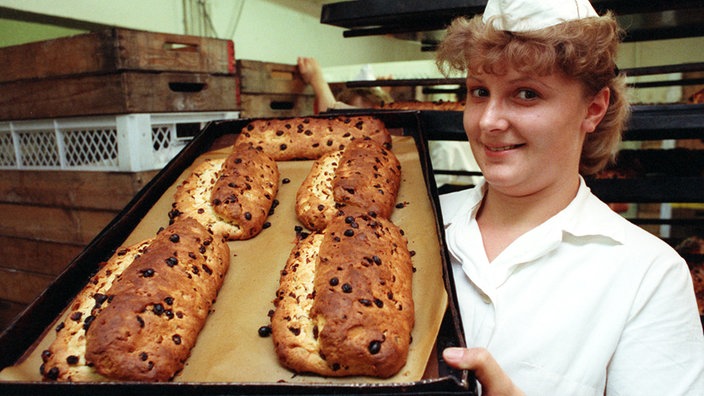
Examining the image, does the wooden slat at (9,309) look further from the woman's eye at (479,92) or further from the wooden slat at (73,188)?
the woman's eye at (479,92)

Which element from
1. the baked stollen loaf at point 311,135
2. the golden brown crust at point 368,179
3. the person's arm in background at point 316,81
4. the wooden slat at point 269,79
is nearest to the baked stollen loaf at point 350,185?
the golden brown crust at point 368,179

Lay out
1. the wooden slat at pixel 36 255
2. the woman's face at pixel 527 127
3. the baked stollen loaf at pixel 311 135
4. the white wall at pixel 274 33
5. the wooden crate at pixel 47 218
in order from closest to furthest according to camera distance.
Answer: the woman's face at pixel 527 127 < the baked stollen loaf at pixel 311 135 < the wooden crate at pixel 47 218 < the wooden slat at pixel 36 255 < the white wall at pixel 274 33

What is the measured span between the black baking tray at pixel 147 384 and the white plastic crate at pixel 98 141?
0.96ft

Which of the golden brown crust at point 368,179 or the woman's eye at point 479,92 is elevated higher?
the woman's eye at point 479,92

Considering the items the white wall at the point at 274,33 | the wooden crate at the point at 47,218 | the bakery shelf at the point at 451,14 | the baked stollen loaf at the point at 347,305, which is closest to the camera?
the baked stollen loaf at the point at 347,305

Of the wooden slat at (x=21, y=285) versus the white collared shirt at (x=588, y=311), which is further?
the wooden slat at (x=21, y=285)

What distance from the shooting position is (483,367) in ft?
3.35

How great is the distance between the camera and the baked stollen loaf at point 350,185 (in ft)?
5.73

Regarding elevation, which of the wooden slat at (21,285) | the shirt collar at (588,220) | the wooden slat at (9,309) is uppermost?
the shirt collar at (588,220)

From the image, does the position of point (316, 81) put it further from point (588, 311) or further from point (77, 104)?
→ point (588, 311)

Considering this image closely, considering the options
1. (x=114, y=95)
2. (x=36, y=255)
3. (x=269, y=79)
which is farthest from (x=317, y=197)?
(x=36, y=255)

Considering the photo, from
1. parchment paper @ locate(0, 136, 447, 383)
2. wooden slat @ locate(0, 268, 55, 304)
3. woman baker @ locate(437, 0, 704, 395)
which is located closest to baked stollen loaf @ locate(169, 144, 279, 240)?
parchment paper @ locate(0, 136, 447, 383)

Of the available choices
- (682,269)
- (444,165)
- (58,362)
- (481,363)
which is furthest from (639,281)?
(444,165)

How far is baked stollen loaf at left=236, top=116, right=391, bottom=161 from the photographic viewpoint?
2.17m
